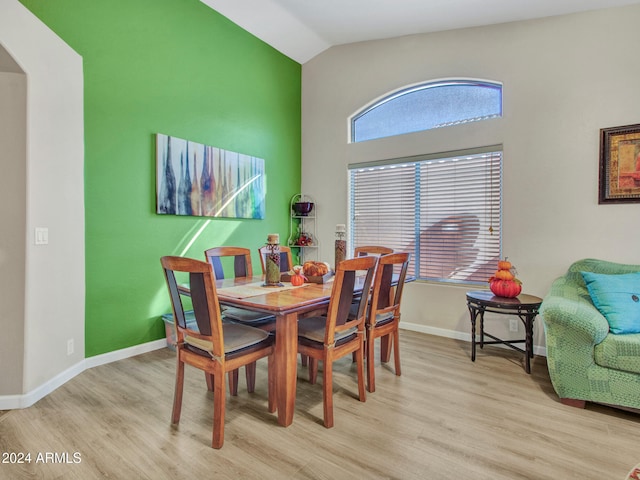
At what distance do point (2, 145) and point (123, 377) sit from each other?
1825mm

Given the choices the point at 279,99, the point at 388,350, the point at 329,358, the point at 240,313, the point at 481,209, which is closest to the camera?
the point at 329,358

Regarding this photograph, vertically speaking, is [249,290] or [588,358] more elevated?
[249,290]

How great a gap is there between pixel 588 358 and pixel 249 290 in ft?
7.29

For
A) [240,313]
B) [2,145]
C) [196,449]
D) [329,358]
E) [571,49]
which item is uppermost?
[571,49]

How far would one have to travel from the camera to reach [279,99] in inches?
188

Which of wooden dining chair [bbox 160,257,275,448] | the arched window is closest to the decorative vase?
wooden dining chair [bbox 160,257,275,448]

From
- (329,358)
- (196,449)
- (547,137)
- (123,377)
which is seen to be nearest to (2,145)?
(123,377)

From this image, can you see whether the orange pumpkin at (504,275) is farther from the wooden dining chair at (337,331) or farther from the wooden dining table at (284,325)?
the wooden dining table at (284,325)

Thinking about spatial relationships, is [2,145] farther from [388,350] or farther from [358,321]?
[388,350]

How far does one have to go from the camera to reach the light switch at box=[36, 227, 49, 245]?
2.38 meters

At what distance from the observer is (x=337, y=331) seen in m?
2.16

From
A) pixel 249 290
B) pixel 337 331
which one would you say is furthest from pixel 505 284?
pixel 249 290

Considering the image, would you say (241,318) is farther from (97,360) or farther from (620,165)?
(620,165)

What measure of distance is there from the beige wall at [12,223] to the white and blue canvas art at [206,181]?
1145mm
